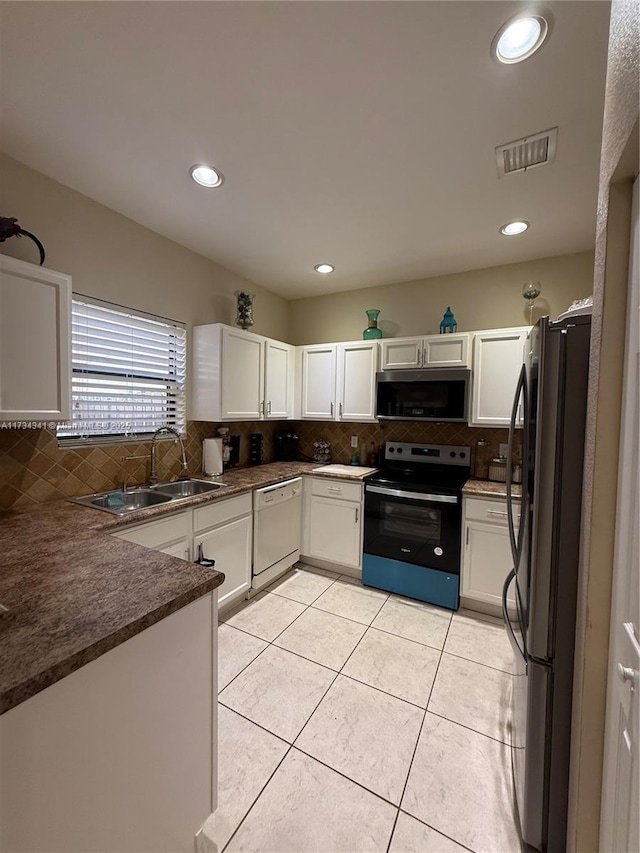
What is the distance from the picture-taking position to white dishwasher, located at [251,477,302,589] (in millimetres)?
2676

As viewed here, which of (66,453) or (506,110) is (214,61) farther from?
(66,453)

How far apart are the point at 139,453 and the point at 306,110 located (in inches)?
87.6

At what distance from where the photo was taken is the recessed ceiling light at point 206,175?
179cm

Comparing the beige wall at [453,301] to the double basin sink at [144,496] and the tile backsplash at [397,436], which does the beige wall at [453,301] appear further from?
the double basin sink at [144,496]

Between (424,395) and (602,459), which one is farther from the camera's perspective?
(424,395)

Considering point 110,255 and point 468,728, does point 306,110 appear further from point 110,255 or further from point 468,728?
point 468,728

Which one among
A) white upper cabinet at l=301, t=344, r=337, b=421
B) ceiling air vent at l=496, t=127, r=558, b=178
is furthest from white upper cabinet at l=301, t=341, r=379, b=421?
ceiling air vent at l=496, t=127, r=558, b=178

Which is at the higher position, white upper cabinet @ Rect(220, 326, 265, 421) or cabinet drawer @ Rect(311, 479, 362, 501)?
white upper cabinet @ Rect(220, 326, 265, 421)

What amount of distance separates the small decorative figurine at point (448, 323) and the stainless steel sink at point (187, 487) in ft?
7.53

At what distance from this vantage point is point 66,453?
2.04 metres

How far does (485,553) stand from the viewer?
8.01 feet

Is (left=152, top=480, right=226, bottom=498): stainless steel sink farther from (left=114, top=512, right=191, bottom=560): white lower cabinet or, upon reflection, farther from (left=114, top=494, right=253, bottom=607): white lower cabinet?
(left=114, top=512, right=191, bottom=560): white lower cabinet

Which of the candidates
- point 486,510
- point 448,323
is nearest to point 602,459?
point 486,510

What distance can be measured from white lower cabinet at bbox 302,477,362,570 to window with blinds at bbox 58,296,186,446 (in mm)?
1314
